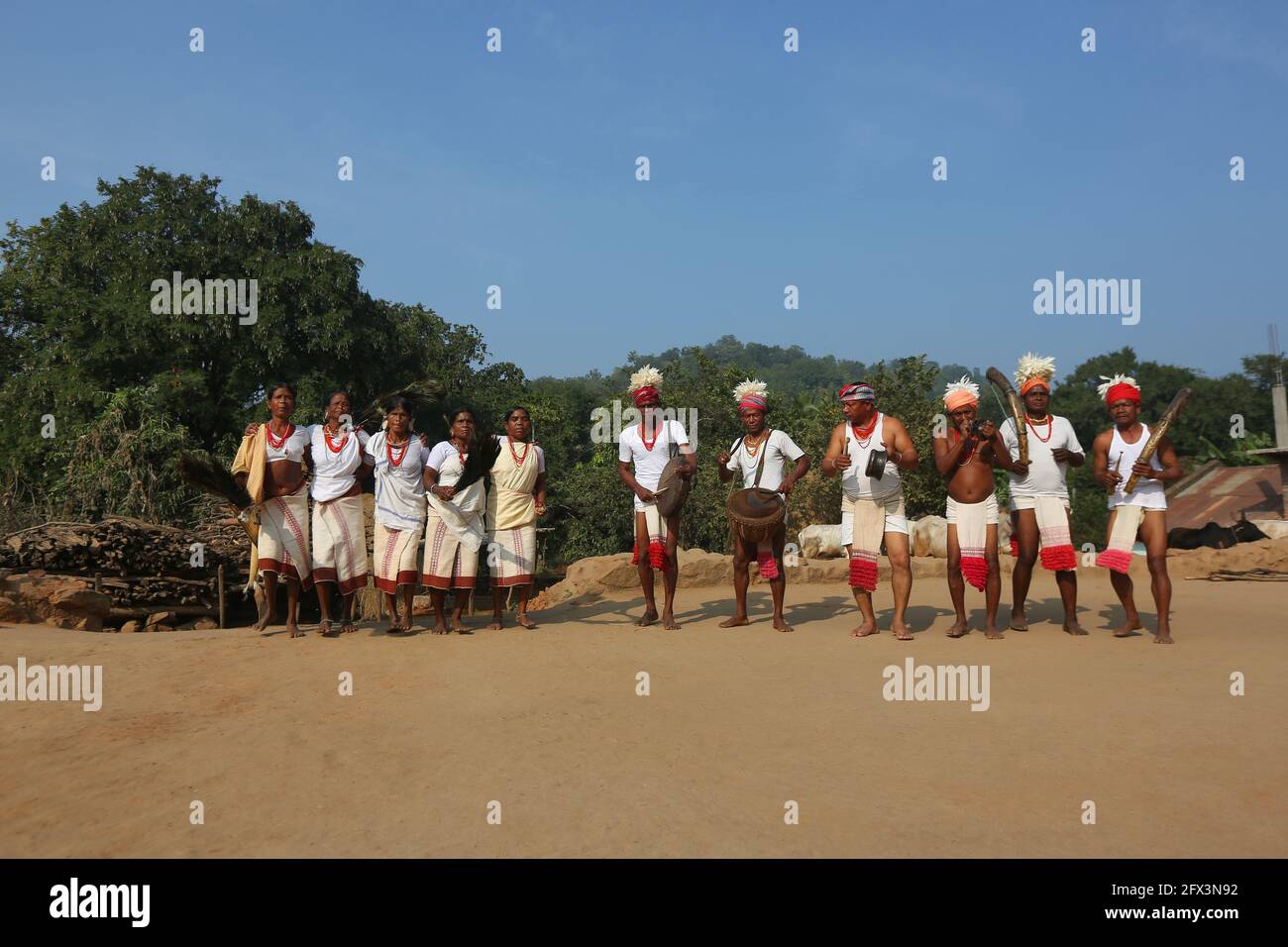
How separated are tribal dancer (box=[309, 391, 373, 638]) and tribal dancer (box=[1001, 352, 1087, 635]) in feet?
16.9

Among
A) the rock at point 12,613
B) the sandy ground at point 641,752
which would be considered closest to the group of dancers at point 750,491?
the sandy ground at point 641,752

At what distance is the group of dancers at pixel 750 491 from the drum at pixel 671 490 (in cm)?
2

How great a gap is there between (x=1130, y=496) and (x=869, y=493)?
193 centimetres

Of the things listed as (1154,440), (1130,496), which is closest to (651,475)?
(1130,496)

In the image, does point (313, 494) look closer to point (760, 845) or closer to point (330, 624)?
point (330, 624)

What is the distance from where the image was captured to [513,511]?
8273mm

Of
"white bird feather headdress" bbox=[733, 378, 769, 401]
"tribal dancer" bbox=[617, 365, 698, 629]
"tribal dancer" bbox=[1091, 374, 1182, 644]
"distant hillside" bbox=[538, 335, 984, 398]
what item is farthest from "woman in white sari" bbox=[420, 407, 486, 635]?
"distant hillside" bbox=[538, 335, 984, 398]

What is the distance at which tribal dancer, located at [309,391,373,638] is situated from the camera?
7730 mm

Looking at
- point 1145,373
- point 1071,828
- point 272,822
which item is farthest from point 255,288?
point 1145,373

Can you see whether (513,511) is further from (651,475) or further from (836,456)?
(836,456)

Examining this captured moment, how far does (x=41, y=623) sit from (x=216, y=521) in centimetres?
431

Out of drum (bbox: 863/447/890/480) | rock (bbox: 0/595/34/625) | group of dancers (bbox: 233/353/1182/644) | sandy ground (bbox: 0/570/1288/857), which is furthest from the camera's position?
rock (bbox: 0/595/34/625)

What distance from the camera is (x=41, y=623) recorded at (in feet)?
30.2

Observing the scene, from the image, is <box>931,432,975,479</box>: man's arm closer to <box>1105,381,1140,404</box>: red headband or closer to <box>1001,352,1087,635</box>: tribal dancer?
<box>1001,352,1087,635</box>: tribal dancer
